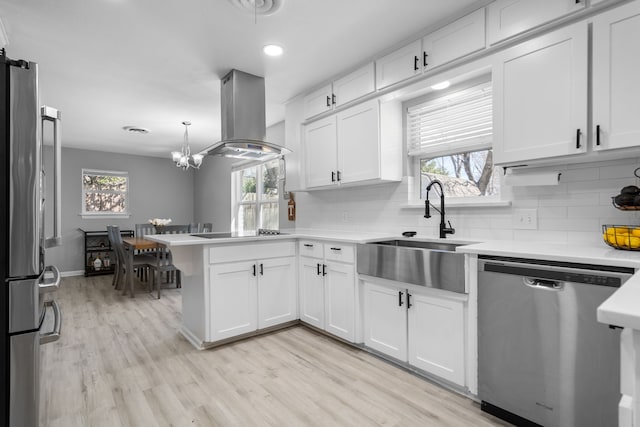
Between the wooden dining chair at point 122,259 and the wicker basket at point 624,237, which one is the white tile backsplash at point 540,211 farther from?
the wooden dining chair at point 122,259

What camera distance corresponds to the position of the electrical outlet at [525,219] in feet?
7.04

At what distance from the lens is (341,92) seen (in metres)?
3.19

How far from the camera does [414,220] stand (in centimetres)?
287

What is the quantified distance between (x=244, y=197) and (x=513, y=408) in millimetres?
5162

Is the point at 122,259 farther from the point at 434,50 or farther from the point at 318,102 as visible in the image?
the point at 434,50

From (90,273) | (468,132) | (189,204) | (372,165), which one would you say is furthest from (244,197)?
(468,132)

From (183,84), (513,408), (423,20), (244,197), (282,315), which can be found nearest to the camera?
(513,408)

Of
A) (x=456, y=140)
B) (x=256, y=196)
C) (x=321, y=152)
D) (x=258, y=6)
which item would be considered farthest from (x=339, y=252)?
(x=256, y=196)

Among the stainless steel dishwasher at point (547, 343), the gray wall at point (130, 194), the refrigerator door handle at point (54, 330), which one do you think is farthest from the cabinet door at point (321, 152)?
the gray wall at point (130, 194)

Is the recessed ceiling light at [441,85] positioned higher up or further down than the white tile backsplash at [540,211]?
higher up

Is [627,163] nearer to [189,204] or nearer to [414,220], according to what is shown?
[414,220]

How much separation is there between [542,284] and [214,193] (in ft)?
20.8

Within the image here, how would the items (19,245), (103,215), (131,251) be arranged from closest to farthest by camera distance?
(19,245), (131,251), (103,215)

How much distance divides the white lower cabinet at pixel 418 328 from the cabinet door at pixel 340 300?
0.12 m
